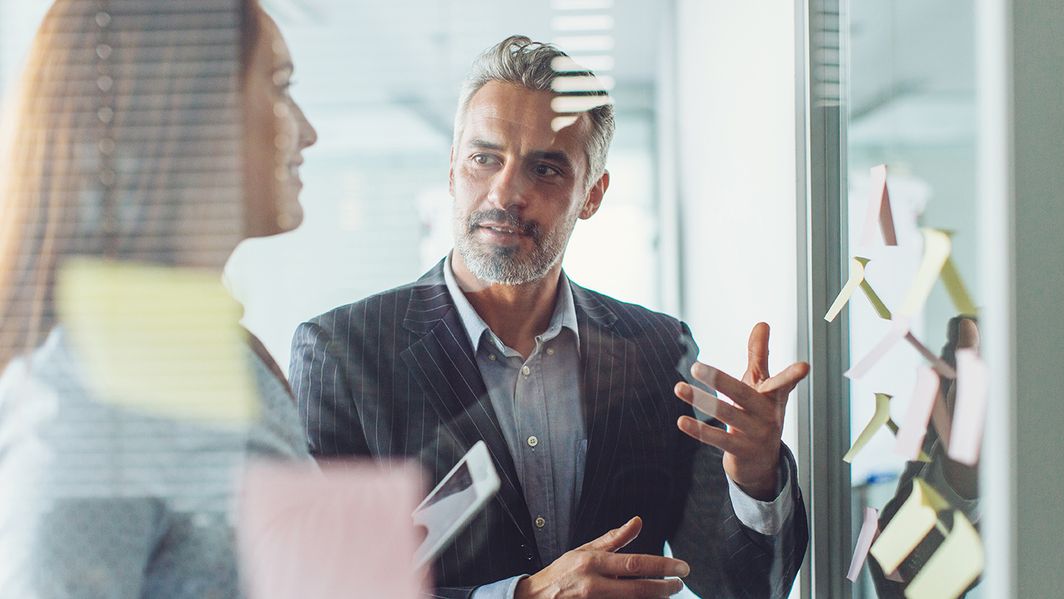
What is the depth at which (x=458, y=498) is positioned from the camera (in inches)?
47.6

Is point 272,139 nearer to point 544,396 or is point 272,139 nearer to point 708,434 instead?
point 544,396

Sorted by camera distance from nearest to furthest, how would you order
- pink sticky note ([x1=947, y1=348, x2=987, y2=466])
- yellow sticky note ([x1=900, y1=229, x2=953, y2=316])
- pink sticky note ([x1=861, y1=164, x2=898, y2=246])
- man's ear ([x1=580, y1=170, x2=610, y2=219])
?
pink sticky note ([x1=947, y1=348, x2=987, y2=466]), yellow sticky note ([x1=900, y1=229, x2=953, y2=316]), pink sticky note ([x1=861, y1=164, x2=898, y2=246]), man's ear ([x1=580, y1=170, x2=610, y2=219])

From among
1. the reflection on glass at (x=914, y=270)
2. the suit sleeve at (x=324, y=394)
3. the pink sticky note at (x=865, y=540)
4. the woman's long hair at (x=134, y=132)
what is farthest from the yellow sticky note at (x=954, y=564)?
the woman's long hair at (x=134, y=132)

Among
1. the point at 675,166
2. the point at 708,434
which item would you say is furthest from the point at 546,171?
the point at 708,434

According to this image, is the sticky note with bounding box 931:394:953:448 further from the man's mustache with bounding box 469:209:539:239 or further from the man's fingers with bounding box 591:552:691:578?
the man's mustache with bounding box 469:209:539:239

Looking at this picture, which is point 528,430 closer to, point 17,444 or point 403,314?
point 403,314

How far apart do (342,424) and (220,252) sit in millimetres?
316

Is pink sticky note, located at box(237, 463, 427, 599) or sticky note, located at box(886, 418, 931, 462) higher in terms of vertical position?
sticky note, located at box(886, 418, 931, 462)

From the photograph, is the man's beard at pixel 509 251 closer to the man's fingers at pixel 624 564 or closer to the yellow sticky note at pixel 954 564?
the man's fingers at pixel 624 564

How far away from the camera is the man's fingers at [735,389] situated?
1.19 metres

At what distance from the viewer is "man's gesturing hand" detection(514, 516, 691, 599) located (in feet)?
3.93

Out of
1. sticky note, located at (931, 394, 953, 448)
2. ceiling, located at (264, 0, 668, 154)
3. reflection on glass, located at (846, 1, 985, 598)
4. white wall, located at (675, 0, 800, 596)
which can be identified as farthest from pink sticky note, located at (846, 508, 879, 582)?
ceiling, located at (264, 0, 668, 154)

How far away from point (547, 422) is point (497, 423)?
72 millimetres

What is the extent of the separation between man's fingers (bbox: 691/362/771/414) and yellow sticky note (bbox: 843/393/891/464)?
5.3 inches
